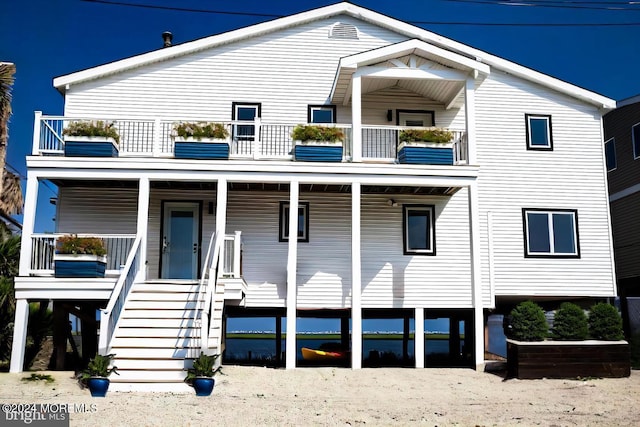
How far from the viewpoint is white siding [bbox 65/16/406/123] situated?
19906 mm

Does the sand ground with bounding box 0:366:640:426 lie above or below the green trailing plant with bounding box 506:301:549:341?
below

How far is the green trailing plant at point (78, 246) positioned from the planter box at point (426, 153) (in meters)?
7.91

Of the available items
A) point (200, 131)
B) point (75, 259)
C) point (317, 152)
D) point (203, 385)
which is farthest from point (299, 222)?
point (203, 385)

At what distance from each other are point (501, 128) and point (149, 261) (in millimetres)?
10897

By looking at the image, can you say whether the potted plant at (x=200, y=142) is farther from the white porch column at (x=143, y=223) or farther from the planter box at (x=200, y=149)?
the white porch column at (x=143, y=223)

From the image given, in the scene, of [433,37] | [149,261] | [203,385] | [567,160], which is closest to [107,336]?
[203,385]

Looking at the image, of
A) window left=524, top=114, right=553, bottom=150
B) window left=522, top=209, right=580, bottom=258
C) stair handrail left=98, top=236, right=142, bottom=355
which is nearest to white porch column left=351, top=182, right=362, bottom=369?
stair handrail left=98, top=236, right=142, bottom=355

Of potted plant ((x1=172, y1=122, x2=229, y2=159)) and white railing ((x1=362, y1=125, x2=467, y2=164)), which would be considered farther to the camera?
white railing ((x1=362, y1=125, x2=467, y2=164))

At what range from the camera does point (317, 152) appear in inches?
704

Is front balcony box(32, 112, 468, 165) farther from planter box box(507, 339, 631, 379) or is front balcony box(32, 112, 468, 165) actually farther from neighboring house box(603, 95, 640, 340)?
neighboring house box(603, 95, 640, 340)

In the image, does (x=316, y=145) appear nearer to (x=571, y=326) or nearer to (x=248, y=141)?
(x=248, y=141)

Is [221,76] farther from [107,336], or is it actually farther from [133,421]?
[133,421]

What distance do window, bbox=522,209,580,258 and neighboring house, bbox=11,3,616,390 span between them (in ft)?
0.19

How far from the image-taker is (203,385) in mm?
12750
